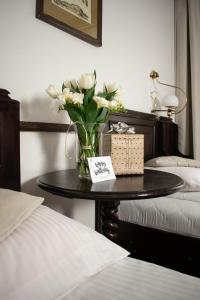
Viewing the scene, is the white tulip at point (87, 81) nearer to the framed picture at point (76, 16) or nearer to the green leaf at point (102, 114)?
the green leaf at point (102, 114)

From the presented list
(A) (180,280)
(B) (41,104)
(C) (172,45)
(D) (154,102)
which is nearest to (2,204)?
(A) (180,280)

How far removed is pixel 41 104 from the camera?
982mm

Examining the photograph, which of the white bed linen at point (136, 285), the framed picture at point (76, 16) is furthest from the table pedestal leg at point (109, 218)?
the framed picture at point (76, 16)

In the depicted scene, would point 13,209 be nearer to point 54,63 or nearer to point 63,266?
point 63,266

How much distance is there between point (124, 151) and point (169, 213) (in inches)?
11.2

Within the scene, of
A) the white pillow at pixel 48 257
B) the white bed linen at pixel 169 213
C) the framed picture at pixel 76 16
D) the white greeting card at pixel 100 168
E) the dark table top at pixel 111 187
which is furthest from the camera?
the framed picture at pixel 76 16

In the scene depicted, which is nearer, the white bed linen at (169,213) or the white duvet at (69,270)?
the white duvet at (69,270)

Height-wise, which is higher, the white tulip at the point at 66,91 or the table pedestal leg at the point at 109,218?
the white tulip at the point at 66,91

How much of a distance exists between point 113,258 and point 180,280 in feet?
0.42

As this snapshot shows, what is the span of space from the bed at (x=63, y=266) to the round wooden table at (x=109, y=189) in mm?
151

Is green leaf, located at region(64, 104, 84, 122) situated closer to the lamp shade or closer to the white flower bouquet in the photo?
the white flower bouquet

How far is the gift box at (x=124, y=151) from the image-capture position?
2.87 feet

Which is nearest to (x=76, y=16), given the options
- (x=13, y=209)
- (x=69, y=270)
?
(x=13, y=209)

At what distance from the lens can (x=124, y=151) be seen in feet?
2.93
